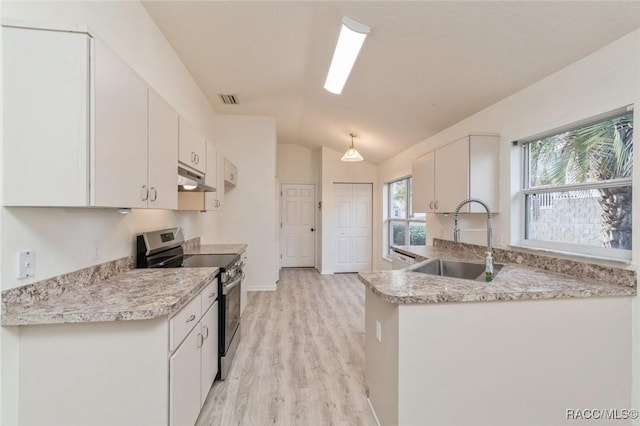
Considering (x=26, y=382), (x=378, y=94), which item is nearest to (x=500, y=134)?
(x=378, y=94)

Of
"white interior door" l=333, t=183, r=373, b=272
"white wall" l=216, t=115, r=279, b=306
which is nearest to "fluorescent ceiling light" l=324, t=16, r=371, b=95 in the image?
"white wall" l=216, t=115, r=279, b=306

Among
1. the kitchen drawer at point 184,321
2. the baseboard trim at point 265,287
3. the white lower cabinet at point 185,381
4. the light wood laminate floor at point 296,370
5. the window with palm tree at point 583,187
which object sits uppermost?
the window with palm tree at point 583,187

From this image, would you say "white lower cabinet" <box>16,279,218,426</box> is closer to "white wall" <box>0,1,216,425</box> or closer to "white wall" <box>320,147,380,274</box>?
"white wall" <box>0,1,216,425</box>

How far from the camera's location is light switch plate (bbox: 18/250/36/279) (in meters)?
1.19

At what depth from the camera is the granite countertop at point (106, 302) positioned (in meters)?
1.12

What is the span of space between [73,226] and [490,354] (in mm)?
2358

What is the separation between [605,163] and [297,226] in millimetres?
5307

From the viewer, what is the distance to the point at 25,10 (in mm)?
1229

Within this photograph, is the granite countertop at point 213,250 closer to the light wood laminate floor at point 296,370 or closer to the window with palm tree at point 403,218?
the light wood laminate floor at point 296,370

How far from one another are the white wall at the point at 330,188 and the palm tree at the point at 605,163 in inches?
155

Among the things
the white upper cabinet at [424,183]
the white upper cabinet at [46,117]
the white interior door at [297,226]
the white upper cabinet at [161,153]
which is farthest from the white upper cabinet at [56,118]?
the white interior door at [297,226]

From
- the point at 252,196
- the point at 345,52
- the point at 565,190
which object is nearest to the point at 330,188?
the point at 252,196

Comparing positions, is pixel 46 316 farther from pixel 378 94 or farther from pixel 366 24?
pixel 378 94

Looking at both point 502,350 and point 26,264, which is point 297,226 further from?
point 26,264
